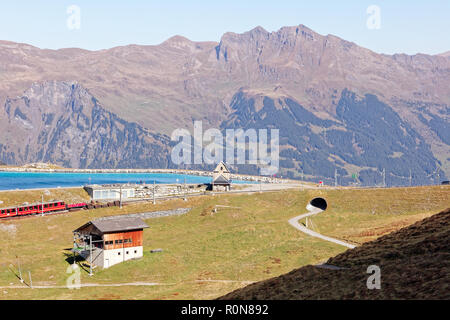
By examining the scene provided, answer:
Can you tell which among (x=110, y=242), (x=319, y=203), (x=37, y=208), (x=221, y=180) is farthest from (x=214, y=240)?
(x=221, y=180)

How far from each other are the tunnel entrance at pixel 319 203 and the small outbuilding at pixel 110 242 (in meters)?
67.1

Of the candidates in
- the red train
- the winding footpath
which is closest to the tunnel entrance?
the winding footpath

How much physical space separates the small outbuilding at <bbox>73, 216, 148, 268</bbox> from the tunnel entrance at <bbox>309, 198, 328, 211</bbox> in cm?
6710

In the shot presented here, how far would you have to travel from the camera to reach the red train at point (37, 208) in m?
118

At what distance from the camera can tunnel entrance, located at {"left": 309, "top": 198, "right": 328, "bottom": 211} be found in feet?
461

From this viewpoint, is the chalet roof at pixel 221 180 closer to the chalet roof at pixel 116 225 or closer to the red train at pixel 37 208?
the red train at pixel 37 208

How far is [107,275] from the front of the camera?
265 ft

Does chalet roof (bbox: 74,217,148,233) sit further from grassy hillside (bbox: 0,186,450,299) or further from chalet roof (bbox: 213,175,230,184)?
chalet roof (bbox: 213,175,230,184)

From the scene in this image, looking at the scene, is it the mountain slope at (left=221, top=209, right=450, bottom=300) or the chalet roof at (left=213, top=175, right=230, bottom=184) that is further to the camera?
the chalet roof at (left=213, top=175, right=230, bottom=184)

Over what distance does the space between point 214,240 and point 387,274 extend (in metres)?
57.3
